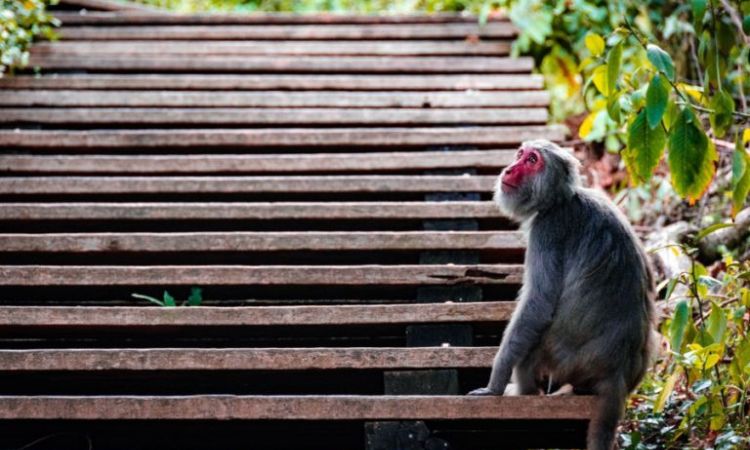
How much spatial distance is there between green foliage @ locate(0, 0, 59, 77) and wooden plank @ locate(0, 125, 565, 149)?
74cm

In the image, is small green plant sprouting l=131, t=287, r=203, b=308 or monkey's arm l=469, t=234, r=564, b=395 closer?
monkey's arm l=469, t=234, r=564, b=395

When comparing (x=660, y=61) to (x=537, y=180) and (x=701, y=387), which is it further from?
(x=701, y=387)

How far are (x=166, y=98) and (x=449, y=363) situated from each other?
313 cm

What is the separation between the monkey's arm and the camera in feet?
12.7

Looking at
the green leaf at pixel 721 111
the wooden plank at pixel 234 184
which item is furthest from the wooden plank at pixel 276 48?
the green leaf at pixel 721 111

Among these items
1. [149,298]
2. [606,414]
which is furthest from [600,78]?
[149,298]

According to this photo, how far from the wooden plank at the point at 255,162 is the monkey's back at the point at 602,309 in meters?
1.60

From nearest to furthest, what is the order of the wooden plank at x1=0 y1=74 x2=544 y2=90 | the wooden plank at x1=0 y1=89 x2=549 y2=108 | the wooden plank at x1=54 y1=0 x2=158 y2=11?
the wooden plank at x1=0 y1=89 x2=549 y2=108
the wooden plank at x1=0 y1=74 x2=544 y2=90
the wooden plank at x1=54 y1=0 x2=158 y2=11

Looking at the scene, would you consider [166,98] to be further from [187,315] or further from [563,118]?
[563,118]

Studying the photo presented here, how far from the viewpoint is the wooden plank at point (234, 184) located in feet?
17.6

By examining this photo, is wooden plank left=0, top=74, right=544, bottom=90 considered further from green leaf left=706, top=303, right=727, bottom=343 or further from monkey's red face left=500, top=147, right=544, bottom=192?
green leaf left=706, top=303, right=727, bottom=343

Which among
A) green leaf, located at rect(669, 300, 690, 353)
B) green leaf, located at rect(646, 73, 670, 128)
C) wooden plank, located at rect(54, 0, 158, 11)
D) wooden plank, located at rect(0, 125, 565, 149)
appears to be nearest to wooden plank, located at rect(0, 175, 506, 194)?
wooden plank, located at rect(0, 125, 565, 149)

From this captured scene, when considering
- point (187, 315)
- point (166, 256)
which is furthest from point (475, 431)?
point (166, 256)

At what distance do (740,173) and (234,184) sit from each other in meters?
2.72
